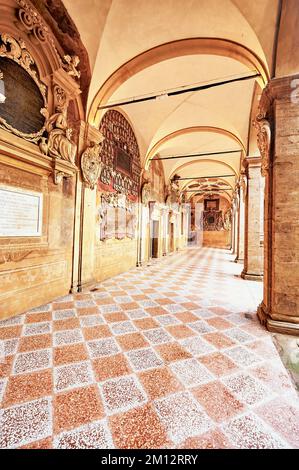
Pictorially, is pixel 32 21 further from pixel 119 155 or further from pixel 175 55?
pixel 119 155

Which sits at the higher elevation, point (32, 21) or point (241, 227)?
point (32, 21)

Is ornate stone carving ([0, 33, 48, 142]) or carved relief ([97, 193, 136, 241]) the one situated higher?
ornate stone carving ([0, 33, 48, 142])

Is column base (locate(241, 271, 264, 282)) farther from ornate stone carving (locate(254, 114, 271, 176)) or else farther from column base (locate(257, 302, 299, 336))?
ornate stone carving (locate(254, 114, 271, 176))

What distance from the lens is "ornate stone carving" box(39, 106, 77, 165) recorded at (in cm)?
378

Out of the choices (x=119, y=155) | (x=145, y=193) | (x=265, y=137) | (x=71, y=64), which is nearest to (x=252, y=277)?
(x=265, y=137)

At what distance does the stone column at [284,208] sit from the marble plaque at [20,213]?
162 inches

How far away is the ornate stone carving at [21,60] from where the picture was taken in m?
2.98

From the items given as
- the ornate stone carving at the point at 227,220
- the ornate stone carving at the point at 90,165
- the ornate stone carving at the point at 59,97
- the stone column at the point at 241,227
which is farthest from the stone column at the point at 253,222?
the ornate stone carving at the point at 227,220

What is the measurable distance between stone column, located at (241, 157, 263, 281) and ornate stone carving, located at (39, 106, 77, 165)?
18.7 feet

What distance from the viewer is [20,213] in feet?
11.1

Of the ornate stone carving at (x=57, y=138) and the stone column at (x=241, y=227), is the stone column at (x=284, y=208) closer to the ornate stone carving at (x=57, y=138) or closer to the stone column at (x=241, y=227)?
the ornate stone carving at (x=57, y=138)

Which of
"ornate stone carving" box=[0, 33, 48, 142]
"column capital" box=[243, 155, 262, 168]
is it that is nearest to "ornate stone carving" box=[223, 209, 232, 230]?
"column capital" box=[243, 155, 262, 168]

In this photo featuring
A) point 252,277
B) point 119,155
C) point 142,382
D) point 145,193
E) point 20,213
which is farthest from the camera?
point 145,193

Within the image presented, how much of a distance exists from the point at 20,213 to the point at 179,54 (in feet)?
15.7
